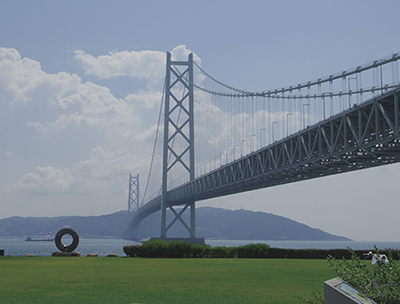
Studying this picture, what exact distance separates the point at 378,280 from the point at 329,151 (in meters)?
24.3

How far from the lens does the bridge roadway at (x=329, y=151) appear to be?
88.1 feet

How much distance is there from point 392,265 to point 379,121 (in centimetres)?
2094

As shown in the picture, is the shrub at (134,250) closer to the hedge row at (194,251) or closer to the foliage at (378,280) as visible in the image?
the hedge row at (194,251)

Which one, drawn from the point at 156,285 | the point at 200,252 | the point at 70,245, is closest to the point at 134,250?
the point at 200,252

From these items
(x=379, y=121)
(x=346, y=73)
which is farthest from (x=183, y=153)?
(x=379, y=121)

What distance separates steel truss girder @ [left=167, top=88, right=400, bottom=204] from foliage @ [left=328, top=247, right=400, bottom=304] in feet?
58.6

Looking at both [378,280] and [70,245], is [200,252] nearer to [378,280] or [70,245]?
[70,245]

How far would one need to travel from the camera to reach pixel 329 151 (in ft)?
104

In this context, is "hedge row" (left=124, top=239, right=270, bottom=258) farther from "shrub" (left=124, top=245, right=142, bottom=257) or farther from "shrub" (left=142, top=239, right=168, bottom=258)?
"shrub" (left=124, top=245, right=142, bottom=257)

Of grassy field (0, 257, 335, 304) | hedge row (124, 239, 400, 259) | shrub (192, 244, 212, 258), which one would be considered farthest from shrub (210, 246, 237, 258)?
grassy field (0, 257, 335, 304)

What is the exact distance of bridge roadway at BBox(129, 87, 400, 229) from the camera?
26859mm

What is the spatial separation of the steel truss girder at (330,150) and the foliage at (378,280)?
1786cm

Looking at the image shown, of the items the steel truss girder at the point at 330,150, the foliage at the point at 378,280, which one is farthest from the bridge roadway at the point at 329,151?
the foliage at the point at 378,280

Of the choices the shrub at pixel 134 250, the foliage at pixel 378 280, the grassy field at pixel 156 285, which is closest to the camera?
the foliage at pixel 378 280
